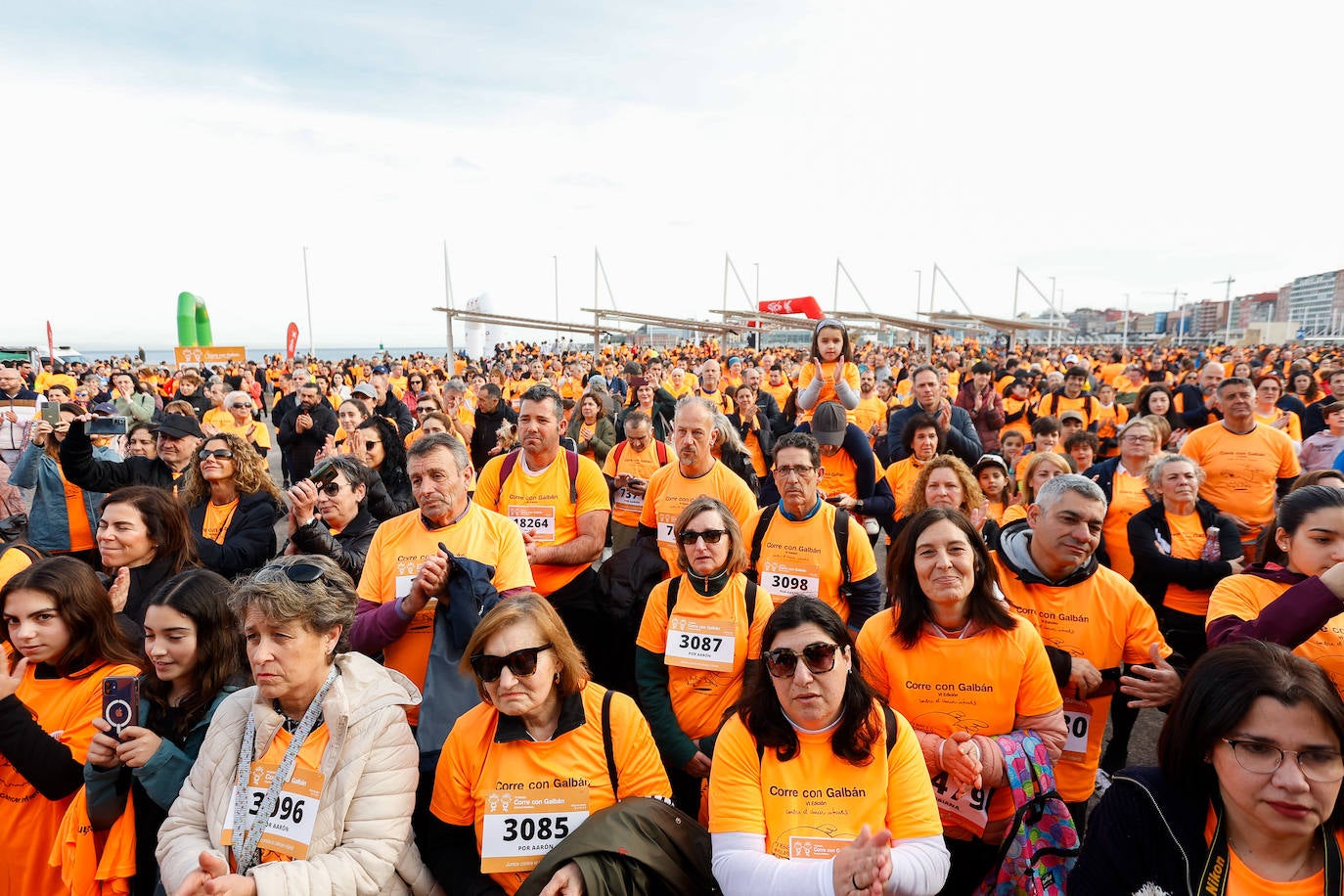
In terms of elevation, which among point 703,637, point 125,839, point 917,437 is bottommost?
point 125,839

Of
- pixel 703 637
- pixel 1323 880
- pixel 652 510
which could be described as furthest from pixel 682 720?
pixel 1323 880

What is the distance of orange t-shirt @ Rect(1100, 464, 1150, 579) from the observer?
4138mm

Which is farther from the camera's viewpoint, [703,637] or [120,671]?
[703,637]

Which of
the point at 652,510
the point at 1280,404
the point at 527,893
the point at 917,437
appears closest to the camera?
the point at 527,893

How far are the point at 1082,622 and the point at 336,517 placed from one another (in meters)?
3.56

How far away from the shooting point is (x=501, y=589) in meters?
3.04

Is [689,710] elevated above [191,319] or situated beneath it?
situated beneath

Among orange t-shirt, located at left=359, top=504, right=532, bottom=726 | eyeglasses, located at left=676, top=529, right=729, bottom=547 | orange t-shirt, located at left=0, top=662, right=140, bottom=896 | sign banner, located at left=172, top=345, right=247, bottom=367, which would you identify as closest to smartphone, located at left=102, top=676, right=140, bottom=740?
orange t-shirt, located at left=0, top=662, right=140, bottom=896

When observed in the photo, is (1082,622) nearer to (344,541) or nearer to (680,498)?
(680,498)

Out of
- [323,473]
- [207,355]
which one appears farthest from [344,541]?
[207,355]

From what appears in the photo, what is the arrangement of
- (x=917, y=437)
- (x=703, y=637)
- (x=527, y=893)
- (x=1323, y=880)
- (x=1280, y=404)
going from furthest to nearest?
1. (x=1280, y=404)
2. (x=917, y=437)
3. (x=703, y=637)
4. (x=527, y=893)
5. (x=1323, y=880)

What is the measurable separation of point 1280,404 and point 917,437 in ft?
21.5

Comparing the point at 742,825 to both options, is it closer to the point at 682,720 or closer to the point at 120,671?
the point at 682,720

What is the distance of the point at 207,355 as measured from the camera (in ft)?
101
